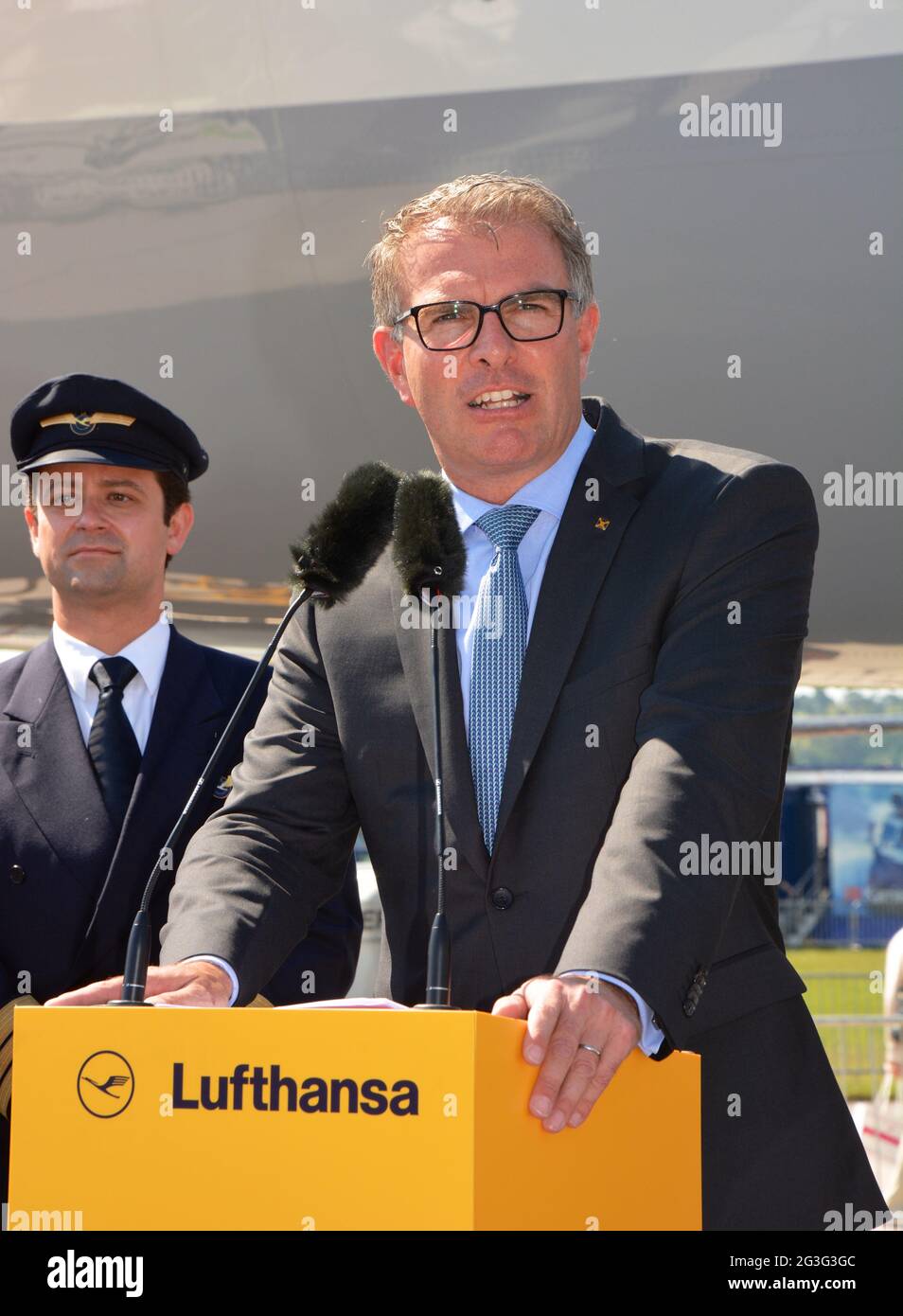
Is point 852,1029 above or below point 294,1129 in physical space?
below

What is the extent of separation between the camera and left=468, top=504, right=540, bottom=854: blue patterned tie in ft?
5.90

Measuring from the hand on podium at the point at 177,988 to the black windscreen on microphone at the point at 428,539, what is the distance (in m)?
0.48

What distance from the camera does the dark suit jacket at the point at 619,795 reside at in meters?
1.68

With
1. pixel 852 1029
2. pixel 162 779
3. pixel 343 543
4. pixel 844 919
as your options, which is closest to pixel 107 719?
pixel 162 779

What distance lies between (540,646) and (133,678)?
3.76ft

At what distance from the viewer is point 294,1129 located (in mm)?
1207

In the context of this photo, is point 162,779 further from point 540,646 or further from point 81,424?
point 540,646

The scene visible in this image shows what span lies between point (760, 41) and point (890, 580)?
1420mm

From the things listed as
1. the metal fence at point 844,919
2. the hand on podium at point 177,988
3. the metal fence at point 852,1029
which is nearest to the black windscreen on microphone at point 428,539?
the hand on podium at point 177,988

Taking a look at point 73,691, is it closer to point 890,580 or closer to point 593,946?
point 593,946

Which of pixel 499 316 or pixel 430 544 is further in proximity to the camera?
pixel 499 316

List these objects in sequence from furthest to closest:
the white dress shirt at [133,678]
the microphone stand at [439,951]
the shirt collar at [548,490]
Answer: the white dress shirt at [133,678] → the shirt collar at [548,490] → the microphone stand at [439,951]

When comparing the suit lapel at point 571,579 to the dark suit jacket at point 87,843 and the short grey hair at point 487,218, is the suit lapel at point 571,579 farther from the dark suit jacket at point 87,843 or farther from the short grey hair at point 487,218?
the dark suit jacket at point 87,843

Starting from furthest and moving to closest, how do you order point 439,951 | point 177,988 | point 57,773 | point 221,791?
point 57,773, point 221,791, point 177,988, point 439,951
